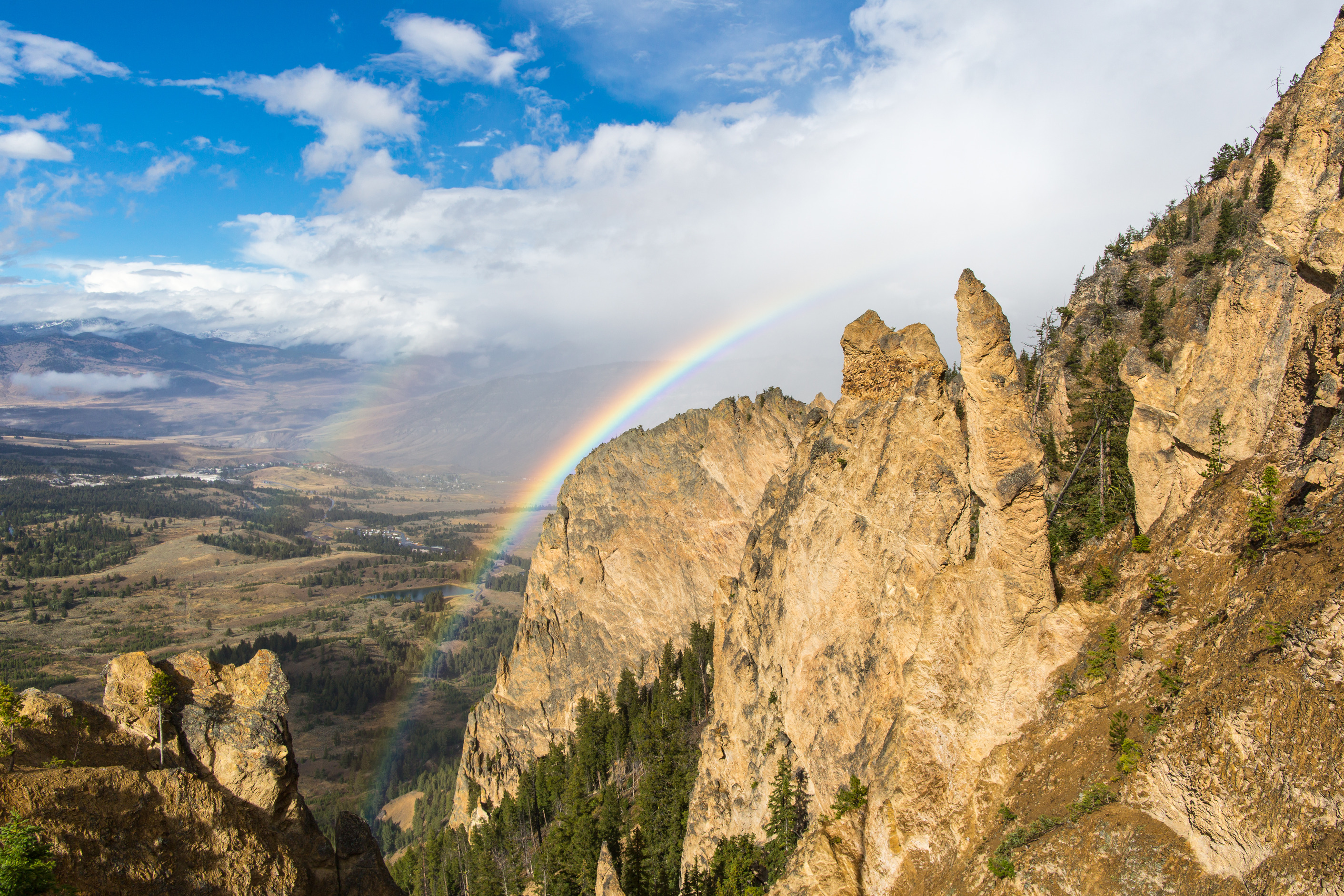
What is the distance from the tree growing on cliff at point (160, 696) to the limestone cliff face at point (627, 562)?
6091 cm

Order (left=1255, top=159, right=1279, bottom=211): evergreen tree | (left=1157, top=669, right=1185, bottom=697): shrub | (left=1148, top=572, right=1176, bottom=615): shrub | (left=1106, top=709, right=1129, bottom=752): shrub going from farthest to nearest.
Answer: (left=1255, top=159, right=1279, bottom=211): evergreen tree, (left=1148, top=572, right=1176, bottom=615): shrub, (left=1106, top=709, right=1129, bottom=752): shrub, (left=1157, top=669, right=1185, bottom=697): shrub

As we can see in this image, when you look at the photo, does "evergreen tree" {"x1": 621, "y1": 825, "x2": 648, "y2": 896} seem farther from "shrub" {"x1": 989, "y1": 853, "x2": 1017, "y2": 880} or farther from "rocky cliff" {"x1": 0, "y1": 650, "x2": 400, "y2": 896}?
"shrub" {"x1": 989, "y1": 853, "x2": 1017, "y2": 880}

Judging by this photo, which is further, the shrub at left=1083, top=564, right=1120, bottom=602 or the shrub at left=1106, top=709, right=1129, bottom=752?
the shrub at left=1083, top=564, right=1120, bottom=602

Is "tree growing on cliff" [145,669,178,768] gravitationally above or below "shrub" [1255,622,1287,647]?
below

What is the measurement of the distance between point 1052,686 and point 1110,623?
2.84m

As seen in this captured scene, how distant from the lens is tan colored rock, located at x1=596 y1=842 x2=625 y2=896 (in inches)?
1469

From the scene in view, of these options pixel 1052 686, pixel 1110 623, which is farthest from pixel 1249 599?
pixel 1052 686

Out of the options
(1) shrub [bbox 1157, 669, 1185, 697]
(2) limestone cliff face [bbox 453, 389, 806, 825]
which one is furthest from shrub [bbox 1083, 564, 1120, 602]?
(2) limestone cliff face [bbox 453, 389, 806, 825]

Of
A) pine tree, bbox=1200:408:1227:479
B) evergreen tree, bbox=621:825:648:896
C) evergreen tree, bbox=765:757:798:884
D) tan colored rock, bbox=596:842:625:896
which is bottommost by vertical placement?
evergreen tree, bbox=621:825:648:896

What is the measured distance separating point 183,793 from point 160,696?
4.08 meters

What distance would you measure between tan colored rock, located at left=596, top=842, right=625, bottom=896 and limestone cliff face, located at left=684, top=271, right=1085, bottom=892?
22.4 ft

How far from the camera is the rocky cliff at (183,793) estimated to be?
64.0 ft

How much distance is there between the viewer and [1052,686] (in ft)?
73.9

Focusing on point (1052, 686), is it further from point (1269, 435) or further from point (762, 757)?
point (762, 757)
